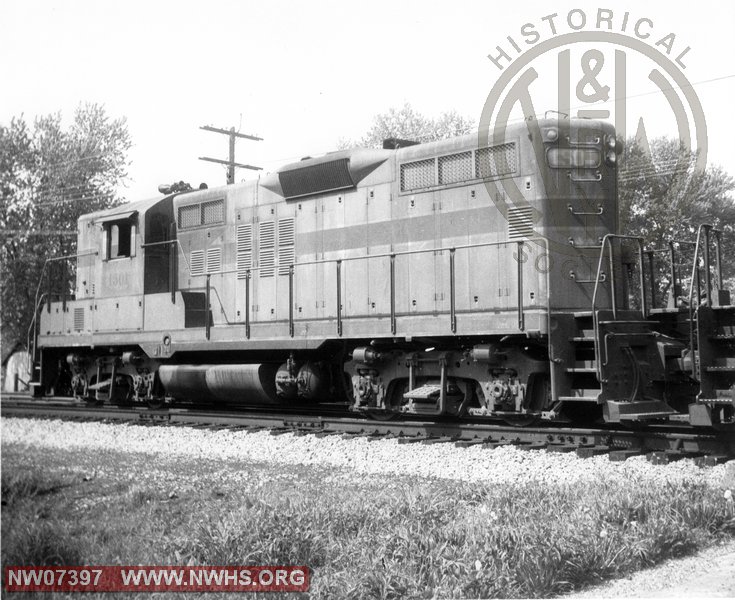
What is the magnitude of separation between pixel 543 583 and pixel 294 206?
26.4 feet

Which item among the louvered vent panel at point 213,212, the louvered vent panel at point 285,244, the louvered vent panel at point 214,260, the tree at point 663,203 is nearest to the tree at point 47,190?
the louvered vent panel at point 213,212

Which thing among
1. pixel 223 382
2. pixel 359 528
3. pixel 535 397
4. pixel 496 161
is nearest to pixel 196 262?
pixel 223 382

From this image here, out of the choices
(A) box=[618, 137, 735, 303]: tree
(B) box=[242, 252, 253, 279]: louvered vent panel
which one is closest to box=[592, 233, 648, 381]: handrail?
(B) box=[242, 252, 253, 279]: louvered vent panel

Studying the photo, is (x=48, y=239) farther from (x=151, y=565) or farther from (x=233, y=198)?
(x=151, y=565)

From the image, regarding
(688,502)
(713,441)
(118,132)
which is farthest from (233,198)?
(688,502)

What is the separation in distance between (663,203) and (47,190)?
19477 mm

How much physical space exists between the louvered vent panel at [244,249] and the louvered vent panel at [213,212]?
478mm

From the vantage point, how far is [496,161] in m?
9.27

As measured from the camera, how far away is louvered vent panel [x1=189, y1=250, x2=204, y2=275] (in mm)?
12312

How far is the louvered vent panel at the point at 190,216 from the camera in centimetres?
1250

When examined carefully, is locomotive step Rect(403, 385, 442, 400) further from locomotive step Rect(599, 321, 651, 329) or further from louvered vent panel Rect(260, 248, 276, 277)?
louvered vent panel Rect(260, 248, 276, 277)

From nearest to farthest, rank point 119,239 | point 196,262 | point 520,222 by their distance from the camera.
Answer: point 520,222
point 196,262
point 119,239

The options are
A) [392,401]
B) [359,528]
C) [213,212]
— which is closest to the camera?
[359,528]

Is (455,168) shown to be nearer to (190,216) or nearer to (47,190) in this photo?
(47,190)
